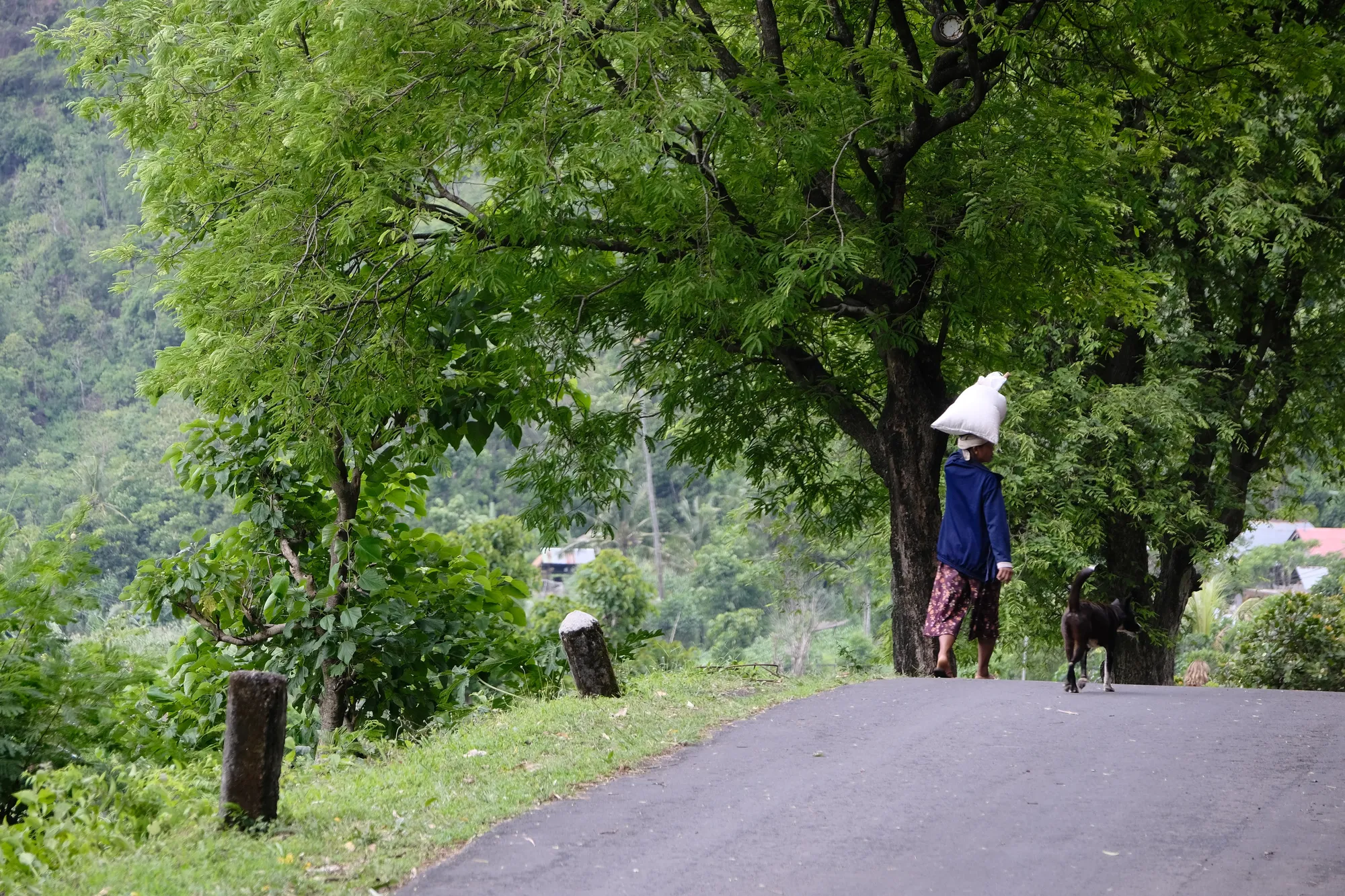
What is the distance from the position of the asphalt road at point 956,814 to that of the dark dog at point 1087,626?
59cm

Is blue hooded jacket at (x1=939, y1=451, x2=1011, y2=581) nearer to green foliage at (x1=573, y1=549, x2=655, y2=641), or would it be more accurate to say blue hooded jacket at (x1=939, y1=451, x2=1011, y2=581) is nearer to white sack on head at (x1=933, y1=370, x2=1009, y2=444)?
white sack on head at (x1=933, y1=370, x2=1009, y2=444)

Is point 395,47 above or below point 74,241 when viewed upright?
below

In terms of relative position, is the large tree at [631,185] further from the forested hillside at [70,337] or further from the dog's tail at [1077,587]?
the forested hillside at [70,337]

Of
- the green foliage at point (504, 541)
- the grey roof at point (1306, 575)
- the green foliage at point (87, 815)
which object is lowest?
the grey roof at point (1306, 575)

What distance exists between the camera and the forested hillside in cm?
6278

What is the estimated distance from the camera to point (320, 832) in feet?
17.6

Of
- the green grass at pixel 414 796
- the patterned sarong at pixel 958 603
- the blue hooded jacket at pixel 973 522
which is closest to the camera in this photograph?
the green grass at pixel 414 796

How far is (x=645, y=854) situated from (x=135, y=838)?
2.04 m

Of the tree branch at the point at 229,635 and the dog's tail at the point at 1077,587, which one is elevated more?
the dog's tail at the point at 1077,587

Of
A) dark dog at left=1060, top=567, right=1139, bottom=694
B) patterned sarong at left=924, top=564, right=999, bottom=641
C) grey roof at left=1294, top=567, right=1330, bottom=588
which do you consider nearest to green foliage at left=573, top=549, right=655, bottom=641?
patterned sarong at left=924, top=564, right=999, bottom=641

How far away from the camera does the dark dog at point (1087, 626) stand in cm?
845

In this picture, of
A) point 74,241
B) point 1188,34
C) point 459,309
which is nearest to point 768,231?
point 459,309

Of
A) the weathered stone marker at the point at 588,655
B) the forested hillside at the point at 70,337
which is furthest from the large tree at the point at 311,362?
the forested hillside at the point at 70,337

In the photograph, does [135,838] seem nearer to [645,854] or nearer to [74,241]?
[645,854]
